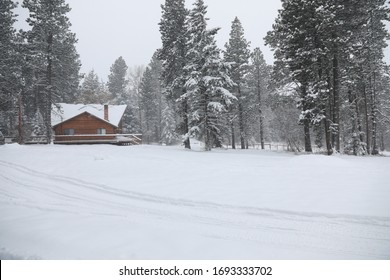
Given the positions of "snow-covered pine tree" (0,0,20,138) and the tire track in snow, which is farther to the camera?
"snow-covered pine tree" (0,0,20,138)

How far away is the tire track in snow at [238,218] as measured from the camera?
4852mm

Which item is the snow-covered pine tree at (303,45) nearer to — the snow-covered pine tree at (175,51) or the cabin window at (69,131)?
the snow-covered pine tree at (175,51)

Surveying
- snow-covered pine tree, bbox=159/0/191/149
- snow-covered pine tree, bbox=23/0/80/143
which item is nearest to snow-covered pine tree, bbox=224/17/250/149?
snow-covered pine tree, bbox=159/0/191/149

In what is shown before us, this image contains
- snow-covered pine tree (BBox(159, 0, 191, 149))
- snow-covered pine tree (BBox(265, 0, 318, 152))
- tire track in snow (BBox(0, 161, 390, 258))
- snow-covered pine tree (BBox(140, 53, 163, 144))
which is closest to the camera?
tire track in snow (BBox(0, 161, 390, 258))

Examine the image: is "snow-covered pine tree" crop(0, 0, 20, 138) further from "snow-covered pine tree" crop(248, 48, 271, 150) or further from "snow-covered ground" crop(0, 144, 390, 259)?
"snow-covered pine tree" crop(248, 48, 271, 150)

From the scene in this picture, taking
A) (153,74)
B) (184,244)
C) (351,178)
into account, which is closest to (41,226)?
(184,244)

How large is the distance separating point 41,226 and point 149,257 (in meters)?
3.28

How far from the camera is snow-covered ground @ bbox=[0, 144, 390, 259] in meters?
4.70

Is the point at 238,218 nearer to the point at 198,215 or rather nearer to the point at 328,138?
the point at 198,215

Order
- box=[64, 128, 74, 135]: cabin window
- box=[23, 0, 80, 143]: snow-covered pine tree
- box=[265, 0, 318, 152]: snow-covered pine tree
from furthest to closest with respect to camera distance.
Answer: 1. box=[64, 128, 74, 135]: cabin window
2. box=[23, 0, 80, 143]: snow-covered pine tree
3. box=[265, 0, 318, 152]: snow-covered pine tree

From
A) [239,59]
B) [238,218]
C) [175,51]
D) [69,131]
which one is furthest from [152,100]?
[238,218]

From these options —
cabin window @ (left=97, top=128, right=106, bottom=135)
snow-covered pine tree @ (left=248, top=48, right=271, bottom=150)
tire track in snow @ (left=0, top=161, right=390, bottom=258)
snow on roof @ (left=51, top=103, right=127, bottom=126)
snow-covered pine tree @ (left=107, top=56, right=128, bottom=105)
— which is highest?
snow-covered pine tree @ (left=107, top=56, right=128, bottom=105)

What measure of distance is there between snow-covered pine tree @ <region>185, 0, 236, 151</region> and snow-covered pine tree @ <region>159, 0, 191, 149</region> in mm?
2001
